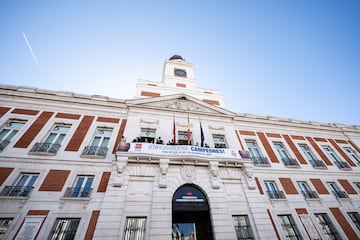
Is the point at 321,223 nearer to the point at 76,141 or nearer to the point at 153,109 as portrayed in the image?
the point at 153,109

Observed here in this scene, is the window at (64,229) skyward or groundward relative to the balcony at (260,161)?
groundward

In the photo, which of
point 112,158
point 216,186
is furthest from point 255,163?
point 112,158

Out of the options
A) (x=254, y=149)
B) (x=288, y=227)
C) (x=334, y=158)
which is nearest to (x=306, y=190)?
(x=288, y=227)

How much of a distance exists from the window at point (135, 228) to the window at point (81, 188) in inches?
112

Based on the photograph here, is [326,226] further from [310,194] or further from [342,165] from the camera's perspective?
[342,165]

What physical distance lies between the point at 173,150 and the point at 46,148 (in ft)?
26.7

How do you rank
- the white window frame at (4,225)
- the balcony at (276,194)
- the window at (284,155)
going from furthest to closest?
the window at (284,155), the balcony at (276,194), the white window frame at (4,225)

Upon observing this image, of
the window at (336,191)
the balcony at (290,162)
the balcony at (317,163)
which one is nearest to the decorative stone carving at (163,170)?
the balcony at (290,162)

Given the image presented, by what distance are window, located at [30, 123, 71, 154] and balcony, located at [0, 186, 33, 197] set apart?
2125mm

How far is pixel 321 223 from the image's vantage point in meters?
10.2

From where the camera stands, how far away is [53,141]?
1022 centimetres

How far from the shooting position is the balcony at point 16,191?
7601 mm

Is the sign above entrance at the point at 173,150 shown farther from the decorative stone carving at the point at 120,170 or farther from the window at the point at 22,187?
the window at the point at 22,187

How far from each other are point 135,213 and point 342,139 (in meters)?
22.6
